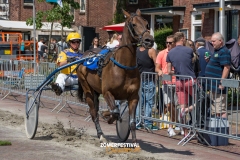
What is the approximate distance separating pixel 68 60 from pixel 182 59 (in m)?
2.26

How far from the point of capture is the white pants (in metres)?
11.8

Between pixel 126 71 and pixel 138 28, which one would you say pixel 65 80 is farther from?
pixel 138 28

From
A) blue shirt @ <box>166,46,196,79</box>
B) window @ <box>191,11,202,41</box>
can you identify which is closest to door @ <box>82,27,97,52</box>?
window @ <box>191,11,202,41</box>

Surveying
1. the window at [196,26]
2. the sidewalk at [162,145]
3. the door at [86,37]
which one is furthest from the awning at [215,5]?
the sidewalk at [162,145]

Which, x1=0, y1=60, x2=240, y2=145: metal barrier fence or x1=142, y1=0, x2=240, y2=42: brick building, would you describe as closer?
x1=0, y1=60, x2=240, y2=145: metal barrier fence

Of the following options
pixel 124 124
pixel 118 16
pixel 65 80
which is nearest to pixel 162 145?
pixel 124 124

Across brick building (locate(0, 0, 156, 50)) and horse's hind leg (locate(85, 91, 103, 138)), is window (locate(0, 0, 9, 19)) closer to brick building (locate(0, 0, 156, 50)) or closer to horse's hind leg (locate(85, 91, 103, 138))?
brick building (locate(0, 0, 156, 50))

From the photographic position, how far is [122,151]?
32.3 ft

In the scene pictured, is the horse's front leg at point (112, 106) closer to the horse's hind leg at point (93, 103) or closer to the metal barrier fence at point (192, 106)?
the horse's hind leg at point (93, 103)

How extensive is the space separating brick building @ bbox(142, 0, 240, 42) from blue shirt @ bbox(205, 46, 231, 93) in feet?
41.7

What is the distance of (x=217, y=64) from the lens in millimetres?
11312

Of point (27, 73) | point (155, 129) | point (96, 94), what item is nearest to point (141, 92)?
point (155, 129)

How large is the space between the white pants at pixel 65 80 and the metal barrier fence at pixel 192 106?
5.67ft

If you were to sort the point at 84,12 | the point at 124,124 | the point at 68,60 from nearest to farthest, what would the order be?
the point at 124,124 < the point at 68,60 < the point at 84,12
